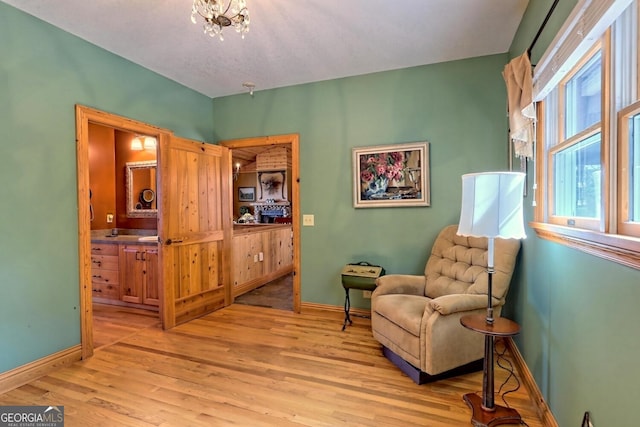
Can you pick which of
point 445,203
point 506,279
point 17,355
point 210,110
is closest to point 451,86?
point 445,203

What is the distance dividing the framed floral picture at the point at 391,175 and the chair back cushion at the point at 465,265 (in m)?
0.53

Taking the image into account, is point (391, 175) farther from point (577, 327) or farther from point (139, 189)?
point (139, 189)

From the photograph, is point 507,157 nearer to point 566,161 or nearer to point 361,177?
point 566,161

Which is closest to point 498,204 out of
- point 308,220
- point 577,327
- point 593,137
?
point 593,137

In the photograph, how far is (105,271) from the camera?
404cm

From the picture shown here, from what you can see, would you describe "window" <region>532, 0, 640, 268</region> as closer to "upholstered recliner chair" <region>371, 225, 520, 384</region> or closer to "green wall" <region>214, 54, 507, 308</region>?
"upholstered recliner chair" <region>371, 225, 520, 384</region>

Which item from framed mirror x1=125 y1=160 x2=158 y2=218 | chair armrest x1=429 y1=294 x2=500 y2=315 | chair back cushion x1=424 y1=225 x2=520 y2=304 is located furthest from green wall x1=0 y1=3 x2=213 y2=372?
chair back cushion x1=424 y1=225 x2=520 y2=304

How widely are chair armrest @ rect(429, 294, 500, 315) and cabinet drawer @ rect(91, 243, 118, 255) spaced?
3922 millimetres

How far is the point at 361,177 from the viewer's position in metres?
3.45

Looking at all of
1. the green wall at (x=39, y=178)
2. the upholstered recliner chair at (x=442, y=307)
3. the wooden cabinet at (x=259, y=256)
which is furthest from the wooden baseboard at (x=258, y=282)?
the upholstered recliner chair at (x=442, y=307)

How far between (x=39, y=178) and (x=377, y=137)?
3.05 meters

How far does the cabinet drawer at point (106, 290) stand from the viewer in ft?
13.1

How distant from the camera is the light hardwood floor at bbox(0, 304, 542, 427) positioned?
1.84m

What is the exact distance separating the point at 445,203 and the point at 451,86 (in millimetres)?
1205
